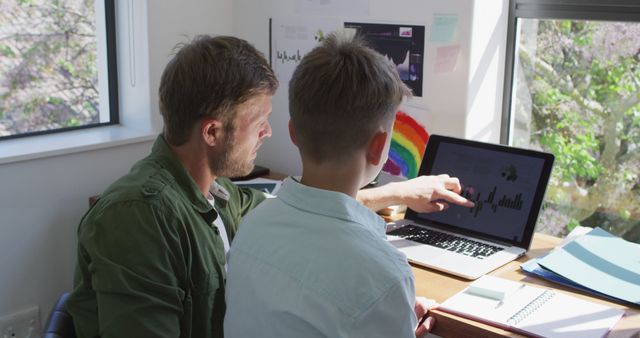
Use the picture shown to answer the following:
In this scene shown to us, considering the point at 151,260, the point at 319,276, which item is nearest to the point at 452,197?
the point at 151,260

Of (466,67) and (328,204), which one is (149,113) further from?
(328,204)

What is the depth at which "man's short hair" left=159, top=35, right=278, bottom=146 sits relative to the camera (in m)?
1.48

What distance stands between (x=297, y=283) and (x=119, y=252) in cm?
45

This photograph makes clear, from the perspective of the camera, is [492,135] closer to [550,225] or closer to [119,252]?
[550,225]

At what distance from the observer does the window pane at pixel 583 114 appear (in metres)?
2.15

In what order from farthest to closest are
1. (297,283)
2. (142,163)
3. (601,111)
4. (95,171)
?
(95,171) → (601,111) → (142,163) → (297,283)

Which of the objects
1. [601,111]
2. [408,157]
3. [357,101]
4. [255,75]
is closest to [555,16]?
[601,111]

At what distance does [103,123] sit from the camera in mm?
2787

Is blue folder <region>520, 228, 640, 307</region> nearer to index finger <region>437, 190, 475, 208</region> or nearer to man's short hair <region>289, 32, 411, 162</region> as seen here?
index finger <region>437, 190, 475, 208</region>

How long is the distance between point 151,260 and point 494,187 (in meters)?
1.02

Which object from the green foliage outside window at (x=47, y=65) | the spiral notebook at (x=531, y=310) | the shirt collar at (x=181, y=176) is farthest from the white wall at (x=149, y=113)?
the shirt collar at (x=181, y=176)

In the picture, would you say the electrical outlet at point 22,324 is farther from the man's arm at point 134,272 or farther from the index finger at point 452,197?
the index finger at point 452,197

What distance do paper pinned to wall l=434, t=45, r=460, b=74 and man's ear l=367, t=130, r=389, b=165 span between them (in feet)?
3.79

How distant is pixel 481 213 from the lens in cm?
202
